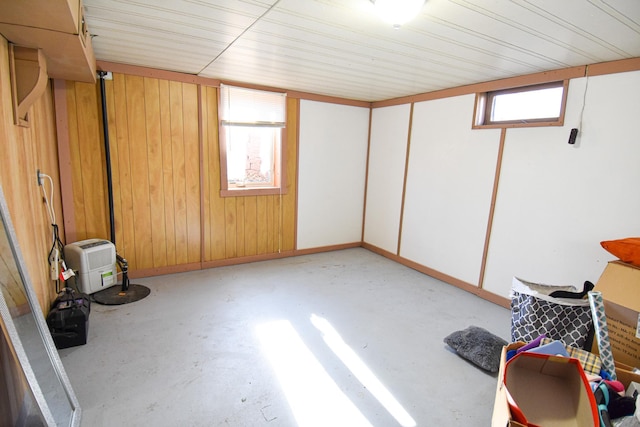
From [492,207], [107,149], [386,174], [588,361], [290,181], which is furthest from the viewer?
[386,174]

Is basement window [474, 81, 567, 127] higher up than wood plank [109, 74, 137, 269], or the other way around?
basement window [474, 81, 567, 127]

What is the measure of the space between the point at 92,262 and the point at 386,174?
3.68 m

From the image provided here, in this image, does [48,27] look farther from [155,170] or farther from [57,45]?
[155,170]

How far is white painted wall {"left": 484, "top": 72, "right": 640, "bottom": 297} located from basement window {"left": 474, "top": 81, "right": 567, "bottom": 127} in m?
0.09

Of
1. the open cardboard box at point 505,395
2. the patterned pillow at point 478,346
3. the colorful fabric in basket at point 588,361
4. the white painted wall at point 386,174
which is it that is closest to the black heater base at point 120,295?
the patterned pillow at point 478,346

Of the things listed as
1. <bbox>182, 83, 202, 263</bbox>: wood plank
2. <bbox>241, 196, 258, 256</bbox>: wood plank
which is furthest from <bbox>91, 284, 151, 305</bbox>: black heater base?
<bbox>241, 196, 258, 256</bbox>: wood plank

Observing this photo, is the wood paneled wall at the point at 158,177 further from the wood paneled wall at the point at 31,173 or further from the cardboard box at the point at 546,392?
the cardboard box at the point at 546,392

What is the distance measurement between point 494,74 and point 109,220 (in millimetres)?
4070

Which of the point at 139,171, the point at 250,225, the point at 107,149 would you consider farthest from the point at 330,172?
the point at 107,149

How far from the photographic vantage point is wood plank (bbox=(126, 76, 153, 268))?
326 centimetres

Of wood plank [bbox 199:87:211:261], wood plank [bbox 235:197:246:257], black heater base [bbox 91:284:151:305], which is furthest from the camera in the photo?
wood plank [bbox 235:197:246:257]

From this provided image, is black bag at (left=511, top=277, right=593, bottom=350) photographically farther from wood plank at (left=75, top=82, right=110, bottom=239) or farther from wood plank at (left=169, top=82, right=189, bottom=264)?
wood plank at (left=75, top=82, right=110, bottom=239)

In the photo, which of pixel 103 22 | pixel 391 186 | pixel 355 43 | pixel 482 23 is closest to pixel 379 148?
pixel 391 186

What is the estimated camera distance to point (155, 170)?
11.4 feet
